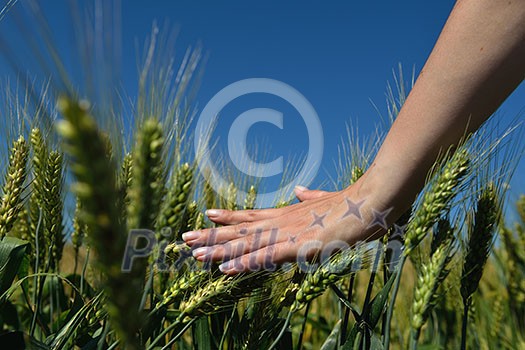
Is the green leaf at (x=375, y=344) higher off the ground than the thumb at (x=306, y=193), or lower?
lower

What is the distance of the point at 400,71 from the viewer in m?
1.50

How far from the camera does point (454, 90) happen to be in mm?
1089

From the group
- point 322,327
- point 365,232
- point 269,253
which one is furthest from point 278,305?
point 322,327

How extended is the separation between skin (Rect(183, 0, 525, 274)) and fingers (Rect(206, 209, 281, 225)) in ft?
0.64

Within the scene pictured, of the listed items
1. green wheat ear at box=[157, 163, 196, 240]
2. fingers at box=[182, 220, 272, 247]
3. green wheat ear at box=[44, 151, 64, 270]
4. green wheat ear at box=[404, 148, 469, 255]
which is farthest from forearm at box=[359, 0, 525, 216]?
green wheat ear at box=[44, 151, 64, 270]

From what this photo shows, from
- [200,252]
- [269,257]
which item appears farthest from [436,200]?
[200,252]

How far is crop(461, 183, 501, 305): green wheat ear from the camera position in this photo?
1.13m

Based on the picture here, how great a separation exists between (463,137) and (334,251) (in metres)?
0.36

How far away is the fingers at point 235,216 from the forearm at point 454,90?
41 cm

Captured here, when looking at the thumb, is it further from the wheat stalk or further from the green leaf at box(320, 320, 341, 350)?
the wheat stalk

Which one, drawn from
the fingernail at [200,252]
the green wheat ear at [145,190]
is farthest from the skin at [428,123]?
the green wheat ear at [145,190]

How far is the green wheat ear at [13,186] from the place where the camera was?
1.01 meters

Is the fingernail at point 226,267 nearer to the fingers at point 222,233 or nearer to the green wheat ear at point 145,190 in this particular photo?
the fingers at point 222,233

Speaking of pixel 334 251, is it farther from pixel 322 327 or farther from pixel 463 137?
pixel 322 327
